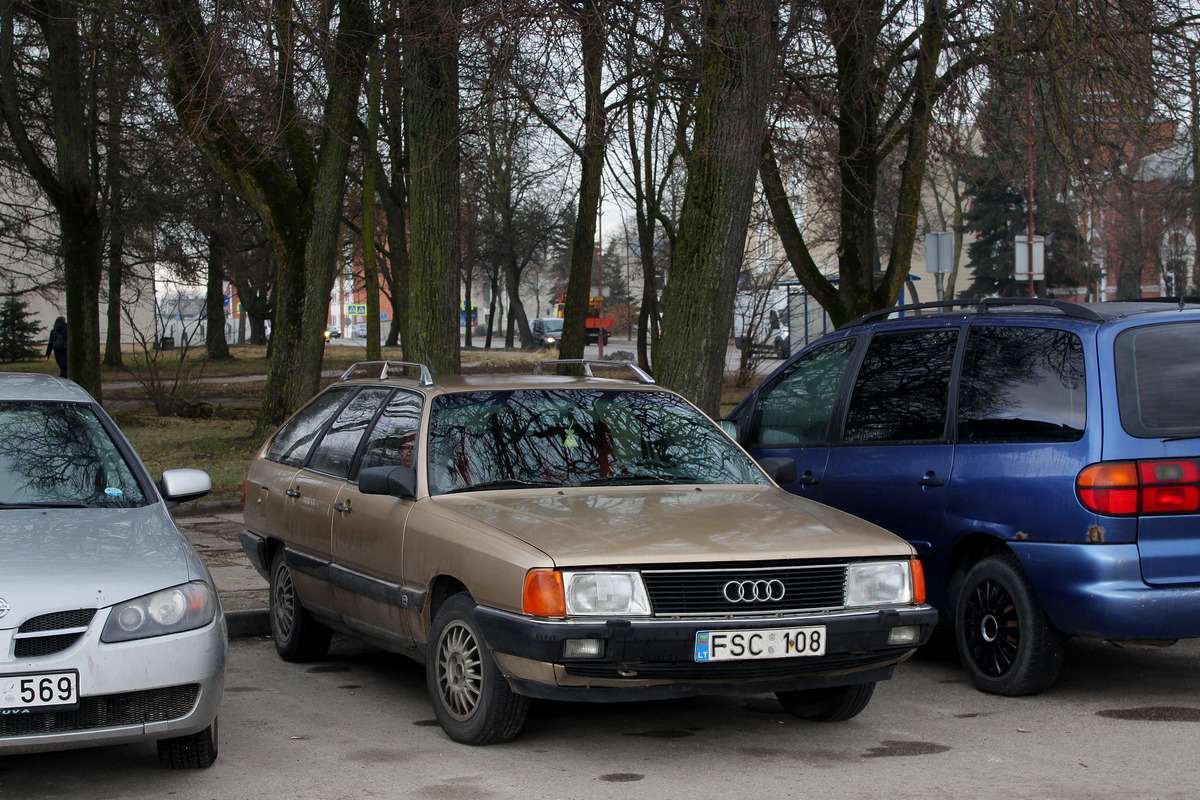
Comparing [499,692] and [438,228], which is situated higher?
[438,228]

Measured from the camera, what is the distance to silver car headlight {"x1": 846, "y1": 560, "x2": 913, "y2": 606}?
500 centimetres

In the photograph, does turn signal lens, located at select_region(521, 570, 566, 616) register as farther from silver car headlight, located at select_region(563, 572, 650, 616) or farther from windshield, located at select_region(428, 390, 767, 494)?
windshield, located at select_region(428, 390, 767, 494)

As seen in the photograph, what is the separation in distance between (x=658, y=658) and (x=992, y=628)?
224 centimetres

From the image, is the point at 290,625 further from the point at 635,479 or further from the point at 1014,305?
the point at 1014,305

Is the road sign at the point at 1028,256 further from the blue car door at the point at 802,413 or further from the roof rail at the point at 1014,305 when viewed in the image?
the roof rail at the point at 1014,305

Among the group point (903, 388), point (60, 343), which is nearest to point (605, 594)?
point (903, 388)

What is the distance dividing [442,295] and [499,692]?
680 centimetres

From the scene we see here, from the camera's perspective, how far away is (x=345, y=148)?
48.8 ft

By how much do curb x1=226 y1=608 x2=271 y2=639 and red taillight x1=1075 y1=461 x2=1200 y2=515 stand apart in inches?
188

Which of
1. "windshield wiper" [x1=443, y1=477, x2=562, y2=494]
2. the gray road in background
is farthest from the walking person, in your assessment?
"windshield wiper" [x1=443, y1=477, x2=562, y2=494]

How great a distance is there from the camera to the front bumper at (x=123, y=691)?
4246 millimetres

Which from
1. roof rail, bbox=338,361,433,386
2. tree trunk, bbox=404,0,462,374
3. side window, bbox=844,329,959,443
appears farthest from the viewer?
tree trunk, bbox=404,0,462,374

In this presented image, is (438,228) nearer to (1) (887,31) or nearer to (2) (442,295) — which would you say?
(2) (442,295)

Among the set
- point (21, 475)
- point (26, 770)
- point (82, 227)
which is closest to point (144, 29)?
point (82, 227)
